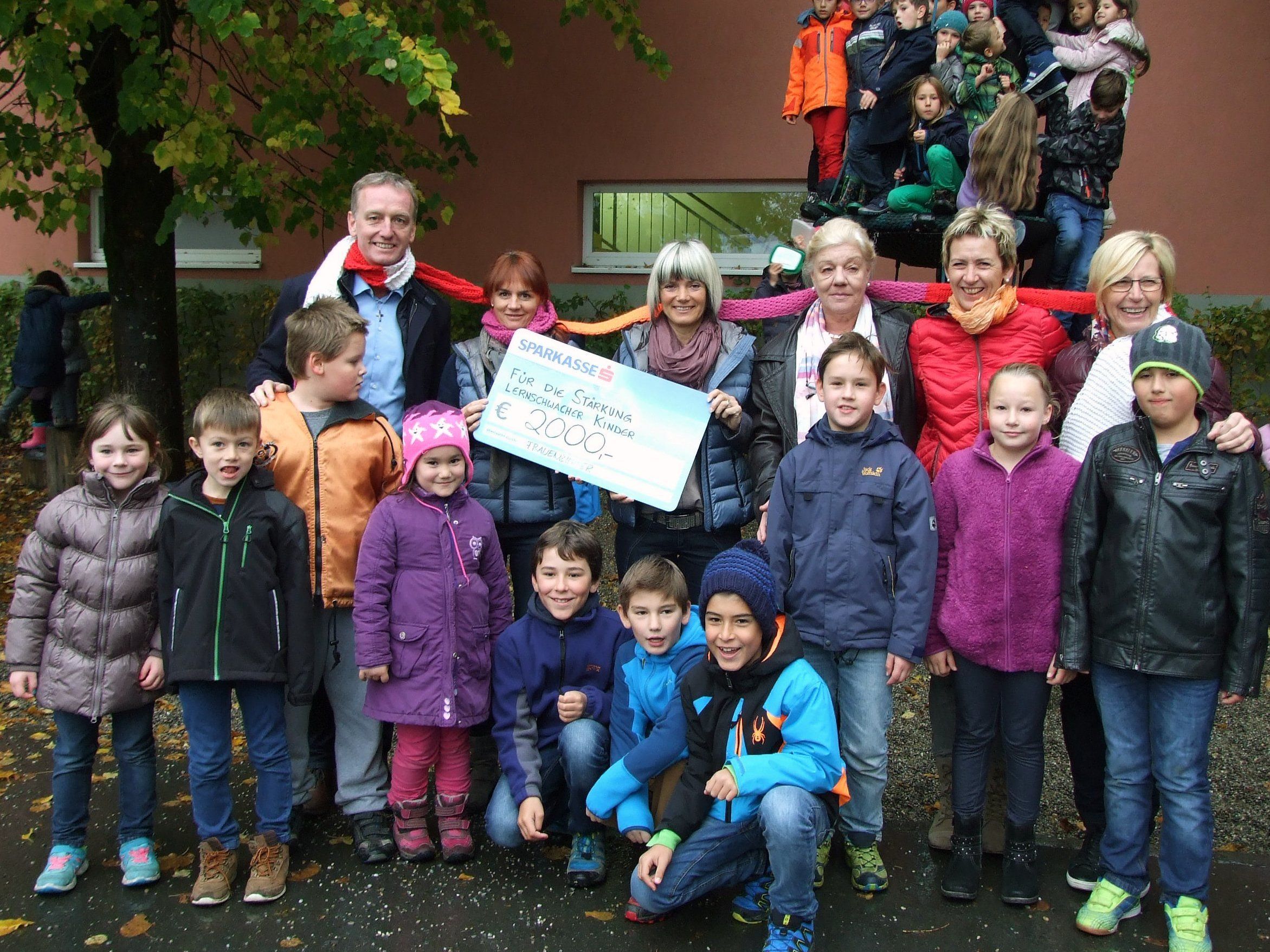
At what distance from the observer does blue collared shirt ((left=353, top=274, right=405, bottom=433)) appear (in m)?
4.19

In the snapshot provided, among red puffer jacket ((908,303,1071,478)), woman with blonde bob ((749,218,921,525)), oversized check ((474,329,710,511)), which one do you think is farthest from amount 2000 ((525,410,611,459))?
red puffer jacket ((908,303,1071,478))

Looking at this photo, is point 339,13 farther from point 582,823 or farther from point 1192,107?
point 1192,107

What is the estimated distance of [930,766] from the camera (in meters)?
4.86

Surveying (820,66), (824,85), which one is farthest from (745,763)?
(820,66)

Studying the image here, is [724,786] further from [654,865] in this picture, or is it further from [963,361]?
[963,361]

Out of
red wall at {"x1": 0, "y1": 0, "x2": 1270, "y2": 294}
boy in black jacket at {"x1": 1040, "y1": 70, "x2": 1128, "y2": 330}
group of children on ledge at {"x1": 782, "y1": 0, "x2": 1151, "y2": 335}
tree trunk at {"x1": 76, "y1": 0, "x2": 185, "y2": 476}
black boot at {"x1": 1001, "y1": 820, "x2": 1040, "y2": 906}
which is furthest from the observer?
red wall at {"x1": 0, "y1": 0, "x2": 1270, "y2": 294}

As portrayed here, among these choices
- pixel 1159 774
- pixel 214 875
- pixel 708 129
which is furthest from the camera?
pixel 708 129

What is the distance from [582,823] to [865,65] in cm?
449

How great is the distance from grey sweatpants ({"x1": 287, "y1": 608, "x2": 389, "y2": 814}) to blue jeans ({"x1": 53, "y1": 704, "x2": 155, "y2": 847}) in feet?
1.61

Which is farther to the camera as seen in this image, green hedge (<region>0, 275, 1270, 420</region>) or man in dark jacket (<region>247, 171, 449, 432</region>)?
green hedge (<region>0, 275, 1270, 420</region>)

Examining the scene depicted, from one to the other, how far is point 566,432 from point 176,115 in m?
3.60

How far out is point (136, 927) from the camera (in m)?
3.45

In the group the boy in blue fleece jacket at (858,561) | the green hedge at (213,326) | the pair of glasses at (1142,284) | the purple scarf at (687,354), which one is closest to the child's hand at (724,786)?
the boy in blue fleece jacket at (858,561)

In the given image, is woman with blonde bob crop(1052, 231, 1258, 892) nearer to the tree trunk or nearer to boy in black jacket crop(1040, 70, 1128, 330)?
boy in black jacket crop(1040, 70, 1128, 330)
